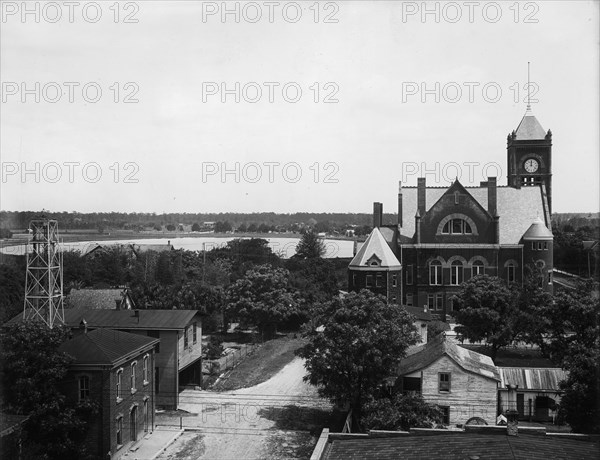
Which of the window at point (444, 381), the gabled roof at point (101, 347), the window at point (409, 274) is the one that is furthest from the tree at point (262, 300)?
the window at point (444, 381)

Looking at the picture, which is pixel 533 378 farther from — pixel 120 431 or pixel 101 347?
pixel 101 347

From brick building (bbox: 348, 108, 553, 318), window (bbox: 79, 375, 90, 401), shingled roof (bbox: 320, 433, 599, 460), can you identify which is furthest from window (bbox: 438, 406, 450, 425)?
brick building (bbox: 348, 108, 553, 318)

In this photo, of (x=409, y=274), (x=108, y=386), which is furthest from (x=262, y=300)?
(x=108, y=386)

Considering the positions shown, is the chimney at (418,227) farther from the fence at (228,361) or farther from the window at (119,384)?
the window at (119,384)

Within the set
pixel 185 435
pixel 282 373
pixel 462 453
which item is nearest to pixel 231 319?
pixel 282 373

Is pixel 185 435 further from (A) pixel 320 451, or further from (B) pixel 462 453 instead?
(B) pixel 462 453

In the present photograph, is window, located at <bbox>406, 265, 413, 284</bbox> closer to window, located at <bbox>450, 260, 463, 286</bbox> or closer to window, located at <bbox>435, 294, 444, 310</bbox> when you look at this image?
window, located at <bbox>435, 294, 444, 310</bbox>
